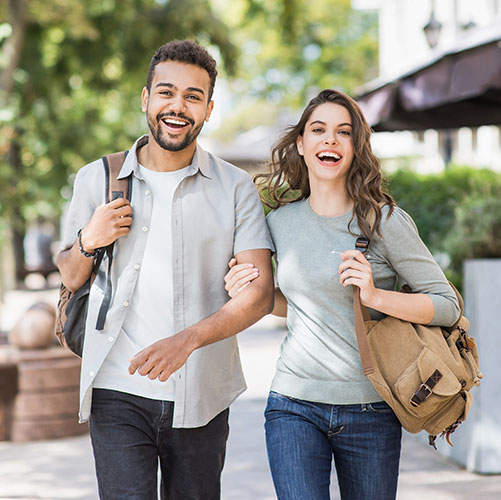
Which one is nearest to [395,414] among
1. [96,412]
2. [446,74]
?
[96,412]

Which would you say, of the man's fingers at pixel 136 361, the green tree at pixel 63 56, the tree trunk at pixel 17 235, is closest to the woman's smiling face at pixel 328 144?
the man's fingers at pixel 136 361

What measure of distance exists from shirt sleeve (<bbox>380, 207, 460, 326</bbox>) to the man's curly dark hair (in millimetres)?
844

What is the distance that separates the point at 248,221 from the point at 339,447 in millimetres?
860

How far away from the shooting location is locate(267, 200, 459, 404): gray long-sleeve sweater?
9.96 feet

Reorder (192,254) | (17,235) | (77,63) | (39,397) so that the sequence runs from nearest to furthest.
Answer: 1. (192,254)
2. (39,397)
3. (77,63)
4. (17,235)

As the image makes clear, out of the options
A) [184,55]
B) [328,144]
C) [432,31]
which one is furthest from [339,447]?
[432,31]

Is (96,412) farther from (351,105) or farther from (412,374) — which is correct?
(351,105)

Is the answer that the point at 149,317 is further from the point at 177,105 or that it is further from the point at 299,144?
the point at 299,144

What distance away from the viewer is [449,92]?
6262 millimetres

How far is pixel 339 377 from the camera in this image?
120 inches

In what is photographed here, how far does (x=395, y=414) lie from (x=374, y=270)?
1.64 feet

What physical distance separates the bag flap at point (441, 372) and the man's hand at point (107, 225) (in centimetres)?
109

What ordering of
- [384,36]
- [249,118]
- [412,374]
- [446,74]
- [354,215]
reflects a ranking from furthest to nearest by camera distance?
[249,118] < [384,36] < [446,74] < [354,215] < [412,374]

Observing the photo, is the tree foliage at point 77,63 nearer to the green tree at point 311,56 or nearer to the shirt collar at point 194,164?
the green tree at point 311,56
